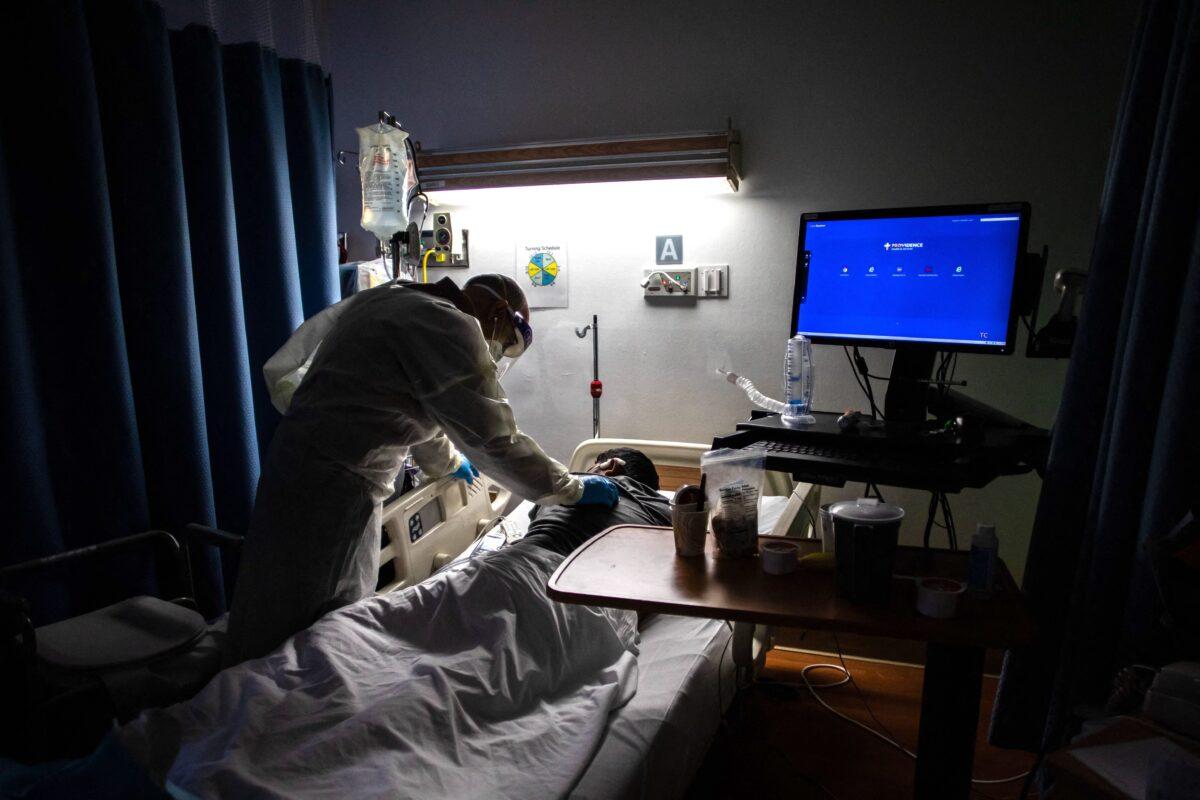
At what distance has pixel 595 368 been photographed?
2766mm

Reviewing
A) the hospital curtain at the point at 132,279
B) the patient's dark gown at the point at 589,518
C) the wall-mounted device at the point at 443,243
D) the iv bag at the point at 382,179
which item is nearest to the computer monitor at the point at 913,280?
the patient's dark gown at the point at 589,518

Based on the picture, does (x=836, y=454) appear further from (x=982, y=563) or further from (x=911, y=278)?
(x=911, y=278)

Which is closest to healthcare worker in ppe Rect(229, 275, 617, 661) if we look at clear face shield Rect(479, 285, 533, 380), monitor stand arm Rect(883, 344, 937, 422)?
clear face shield Rect(479, 285, 533, 380)

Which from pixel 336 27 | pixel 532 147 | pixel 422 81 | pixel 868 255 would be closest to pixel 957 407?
pixel 868 255

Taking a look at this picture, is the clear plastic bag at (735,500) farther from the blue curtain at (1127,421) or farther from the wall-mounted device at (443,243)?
the wall-mounted device at (443,243)

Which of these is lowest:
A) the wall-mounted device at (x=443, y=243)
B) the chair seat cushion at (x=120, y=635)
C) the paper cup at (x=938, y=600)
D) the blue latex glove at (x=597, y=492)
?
the chair seat cushion at (x=120, y=635)

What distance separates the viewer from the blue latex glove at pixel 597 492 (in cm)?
191

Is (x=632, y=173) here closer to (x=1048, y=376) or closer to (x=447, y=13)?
(x=447, y=13)

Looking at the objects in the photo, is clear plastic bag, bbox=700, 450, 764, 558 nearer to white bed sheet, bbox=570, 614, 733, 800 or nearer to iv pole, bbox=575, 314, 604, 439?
white bed sheet, bbox=570, 614, 733, 800

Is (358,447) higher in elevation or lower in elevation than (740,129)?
lower

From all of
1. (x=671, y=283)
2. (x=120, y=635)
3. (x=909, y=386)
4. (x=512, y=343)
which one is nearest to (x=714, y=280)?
(x=671, y=283)

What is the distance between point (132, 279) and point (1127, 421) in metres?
2.31

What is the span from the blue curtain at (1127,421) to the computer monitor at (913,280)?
0.67 ft

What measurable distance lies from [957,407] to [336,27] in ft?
9.16
